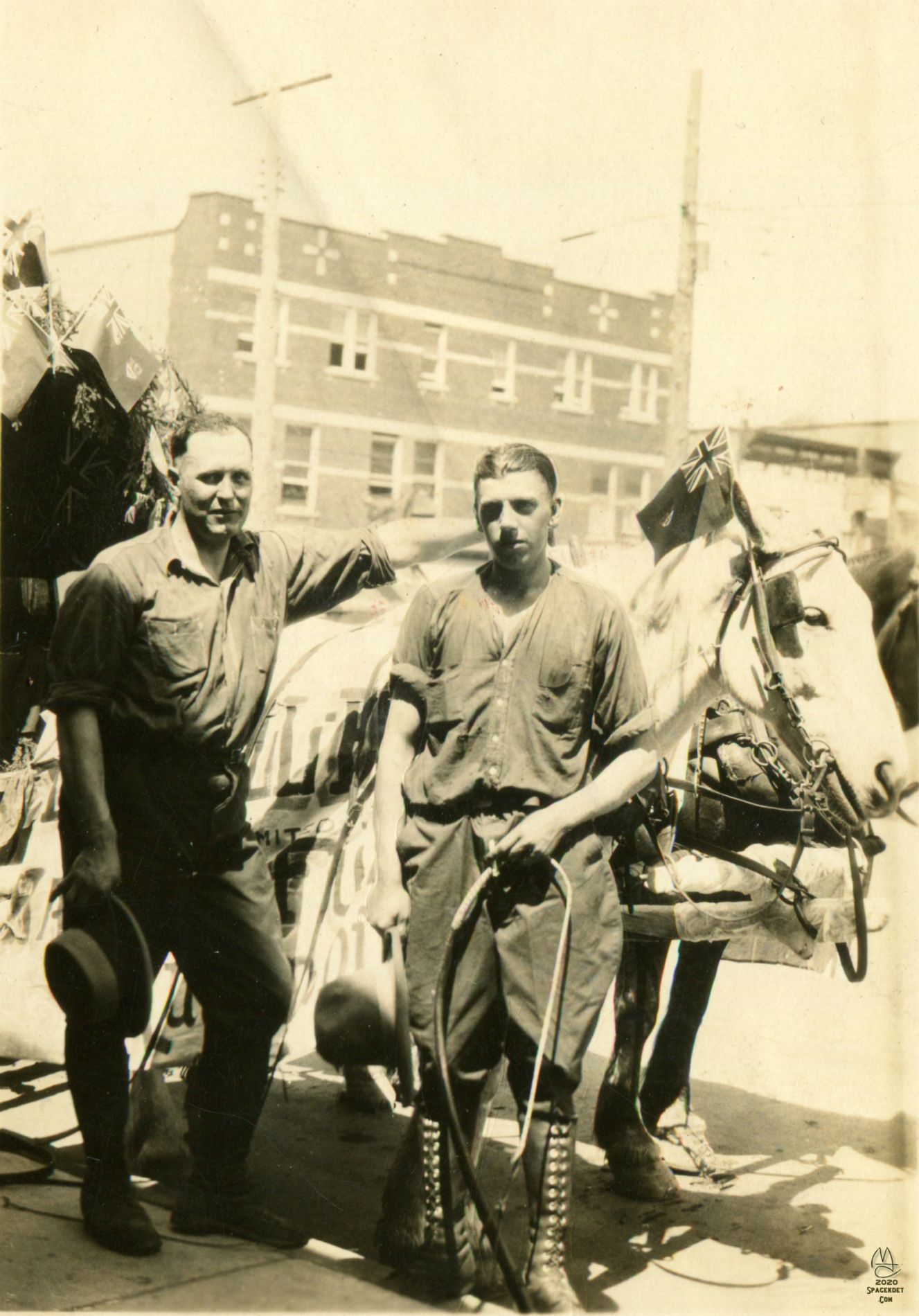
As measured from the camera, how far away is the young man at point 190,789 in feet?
10.6

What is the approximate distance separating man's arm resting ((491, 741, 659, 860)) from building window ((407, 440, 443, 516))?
3.75ft

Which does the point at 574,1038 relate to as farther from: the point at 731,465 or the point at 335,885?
the point at 731,465

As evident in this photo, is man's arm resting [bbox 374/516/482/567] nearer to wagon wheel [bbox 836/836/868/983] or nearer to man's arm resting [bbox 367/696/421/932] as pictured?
man's arm resting [bbox 367/696/421/932]

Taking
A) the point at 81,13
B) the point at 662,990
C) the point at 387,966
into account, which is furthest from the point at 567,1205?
the point at 81,13

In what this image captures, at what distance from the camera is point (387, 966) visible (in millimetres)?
3553

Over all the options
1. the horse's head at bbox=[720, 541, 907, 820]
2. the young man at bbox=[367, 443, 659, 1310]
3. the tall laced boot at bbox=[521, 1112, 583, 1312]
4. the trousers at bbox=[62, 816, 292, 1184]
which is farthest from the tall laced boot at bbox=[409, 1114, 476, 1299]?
the horse's head at bbox=[720, 541, 907, 820]

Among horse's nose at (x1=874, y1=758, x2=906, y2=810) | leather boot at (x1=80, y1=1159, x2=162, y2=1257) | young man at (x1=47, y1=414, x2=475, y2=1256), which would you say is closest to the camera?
leather boot at (x1=80, y1=1159, x2=162, y2=1257)

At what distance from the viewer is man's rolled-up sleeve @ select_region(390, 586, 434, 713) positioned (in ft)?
10.3

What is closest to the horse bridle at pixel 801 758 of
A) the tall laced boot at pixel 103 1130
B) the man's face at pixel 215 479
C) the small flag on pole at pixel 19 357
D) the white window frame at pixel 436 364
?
the white window frame at pixel 436 364

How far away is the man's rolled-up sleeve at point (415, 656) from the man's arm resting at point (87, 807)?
0.79 meters

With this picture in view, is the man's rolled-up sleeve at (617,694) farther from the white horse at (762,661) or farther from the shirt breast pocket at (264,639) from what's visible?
the shirt breast pocket at (264,639)

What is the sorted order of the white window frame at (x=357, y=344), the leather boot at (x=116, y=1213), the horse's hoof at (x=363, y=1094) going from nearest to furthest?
the leather boot at (x=116, y=1213) → the white window frame at (x=357, y=344) → the horse's hoof at (x=363, y=1094)

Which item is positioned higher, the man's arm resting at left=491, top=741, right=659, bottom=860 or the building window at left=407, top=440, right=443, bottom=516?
the building window at left=407, top=440, right=443, bottom=516

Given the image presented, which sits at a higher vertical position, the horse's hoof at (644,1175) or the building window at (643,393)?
the building window at (643,393)
